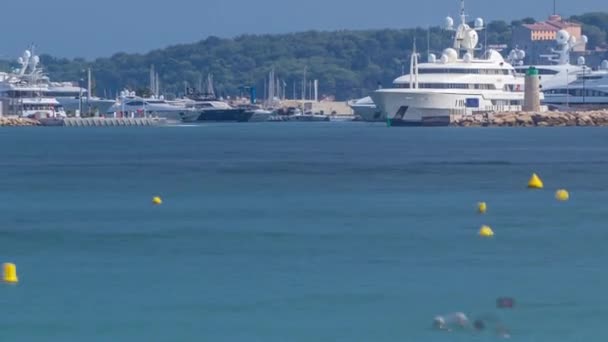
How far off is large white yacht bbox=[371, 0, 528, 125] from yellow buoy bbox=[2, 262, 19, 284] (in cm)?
9577

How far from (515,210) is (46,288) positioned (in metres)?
16.4

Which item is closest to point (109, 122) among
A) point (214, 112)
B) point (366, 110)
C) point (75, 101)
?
point (214, 112)

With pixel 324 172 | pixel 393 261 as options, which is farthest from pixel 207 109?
pixel 393 261

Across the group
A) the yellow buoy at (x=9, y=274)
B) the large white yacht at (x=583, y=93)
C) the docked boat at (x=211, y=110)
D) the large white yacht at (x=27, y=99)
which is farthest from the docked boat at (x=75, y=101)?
the yellow buoy at (x=9, y=274)

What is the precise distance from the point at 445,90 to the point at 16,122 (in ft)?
141

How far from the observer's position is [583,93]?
141375 millimetres

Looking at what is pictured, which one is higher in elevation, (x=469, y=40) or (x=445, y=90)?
(x=469, y=40)

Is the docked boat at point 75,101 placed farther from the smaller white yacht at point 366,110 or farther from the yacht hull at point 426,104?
the yacht hull at point 426,104

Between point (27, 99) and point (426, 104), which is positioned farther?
point (27, 99)

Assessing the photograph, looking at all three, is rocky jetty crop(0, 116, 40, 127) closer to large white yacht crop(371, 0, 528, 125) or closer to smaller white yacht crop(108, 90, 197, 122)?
smaller white yacht crop(108, 90, 197, 122)

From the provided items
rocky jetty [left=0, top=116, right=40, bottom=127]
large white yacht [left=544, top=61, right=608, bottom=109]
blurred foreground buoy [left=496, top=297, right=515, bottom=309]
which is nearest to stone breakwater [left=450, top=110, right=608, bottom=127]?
large white yacht [left=544, top=61, right=608, bottom=109]

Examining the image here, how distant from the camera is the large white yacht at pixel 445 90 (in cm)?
12231

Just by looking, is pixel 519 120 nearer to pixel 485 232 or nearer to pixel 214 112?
pixel 214 112

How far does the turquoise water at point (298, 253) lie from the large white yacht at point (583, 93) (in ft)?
279
